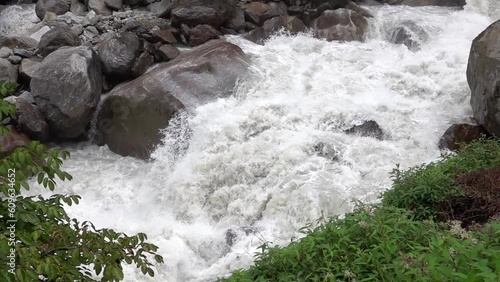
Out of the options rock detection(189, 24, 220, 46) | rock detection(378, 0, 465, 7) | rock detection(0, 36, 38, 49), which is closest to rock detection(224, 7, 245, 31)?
rock detection(189, 24, 220, 46)

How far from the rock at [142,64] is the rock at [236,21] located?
3.05 metres

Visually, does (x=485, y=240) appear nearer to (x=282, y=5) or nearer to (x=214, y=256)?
(x=214, y=256)

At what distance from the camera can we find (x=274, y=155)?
32.1 feet

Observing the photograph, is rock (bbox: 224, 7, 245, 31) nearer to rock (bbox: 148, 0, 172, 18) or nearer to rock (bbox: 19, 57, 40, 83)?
rock (bbox: 148, 0, 172, 18)

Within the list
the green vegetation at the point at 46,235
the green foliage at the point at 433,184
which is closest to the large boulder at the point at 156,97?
the green foliage at the point at 433,184

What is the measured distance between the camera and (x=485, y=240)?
4.23 metres

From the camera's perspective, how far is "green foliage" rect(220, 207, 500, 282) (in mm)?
3898

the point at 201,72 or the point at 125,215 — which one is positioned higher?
the point at 201,72

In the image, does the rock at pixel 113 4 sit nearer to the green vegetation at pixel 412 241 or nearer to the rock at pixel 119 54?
the rock at pixel 119 54

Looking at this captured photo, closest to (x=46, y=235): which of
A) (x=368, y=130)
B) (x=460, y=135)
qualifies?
(x=368, y=130)

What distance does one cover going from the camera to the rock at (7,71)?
1172 centimetres

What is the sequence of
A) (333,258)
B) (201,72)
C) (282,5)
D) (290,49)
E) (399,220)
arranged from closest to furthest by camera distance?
(333,258)
(399,220)
(201,72)
(290,49)
(282,5)

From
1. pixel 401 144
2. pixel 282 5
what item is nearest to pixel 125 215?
pixel 401 144

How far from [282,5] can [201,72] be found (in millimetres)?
5162
